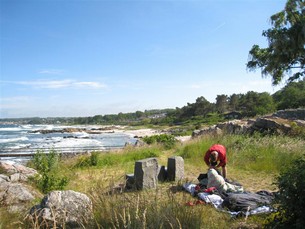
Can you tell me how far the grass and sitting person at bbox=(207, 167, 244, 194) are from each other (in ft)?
3.03

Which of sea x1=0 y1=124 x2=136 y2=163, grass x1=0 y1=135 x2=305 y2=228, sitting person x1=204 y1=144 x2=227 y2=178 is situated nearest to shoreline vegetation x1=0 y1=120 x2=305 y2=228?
grass x1=0 y1=135 x2=305 y2=228

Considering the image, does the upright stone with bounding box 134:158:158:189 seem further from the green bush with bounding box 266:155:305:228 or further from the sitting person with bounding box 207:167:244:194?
the green bush with bounding box 266:155:305:228

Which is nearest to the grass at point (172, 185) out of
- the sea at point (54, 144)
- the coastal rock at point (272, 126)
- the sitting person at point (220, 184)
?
the sitting person at point (220, 184)

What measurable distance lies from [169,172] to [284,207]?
17.1 ft

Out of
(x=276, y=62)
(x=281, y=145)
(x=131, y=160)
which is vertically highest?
(x=276, y=62)

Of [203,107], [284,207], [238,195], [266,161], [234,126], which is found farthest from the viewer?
[203,107]

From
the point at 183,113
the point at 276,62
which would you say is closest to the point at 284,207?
the point at 276,62

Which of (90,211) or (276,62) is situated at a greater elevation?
(276,62)

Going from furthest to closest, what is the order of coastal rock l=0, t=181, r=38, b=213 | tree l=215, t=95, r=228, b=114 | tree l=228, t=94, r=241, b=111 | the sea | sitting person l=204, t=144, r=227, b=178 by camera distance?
tree l=215, t=95, r=228, b=114
tree l=228, t=94, r=241, b=111
the sea
sitting person l=204, t=144, r=227, b=178
coastal rock l=0, t=181, r=38, b=213

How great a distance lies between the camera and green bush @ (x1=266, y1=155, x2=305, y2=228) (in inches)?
116

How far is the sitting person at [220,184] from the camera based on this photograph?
6164 millimetres

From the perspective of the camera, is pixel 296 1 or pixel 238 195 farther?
pixel 296 1

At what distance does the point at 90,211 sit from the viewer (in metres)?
3.23

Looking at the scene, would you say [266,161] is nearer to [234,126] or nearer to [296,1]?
[234,126]
